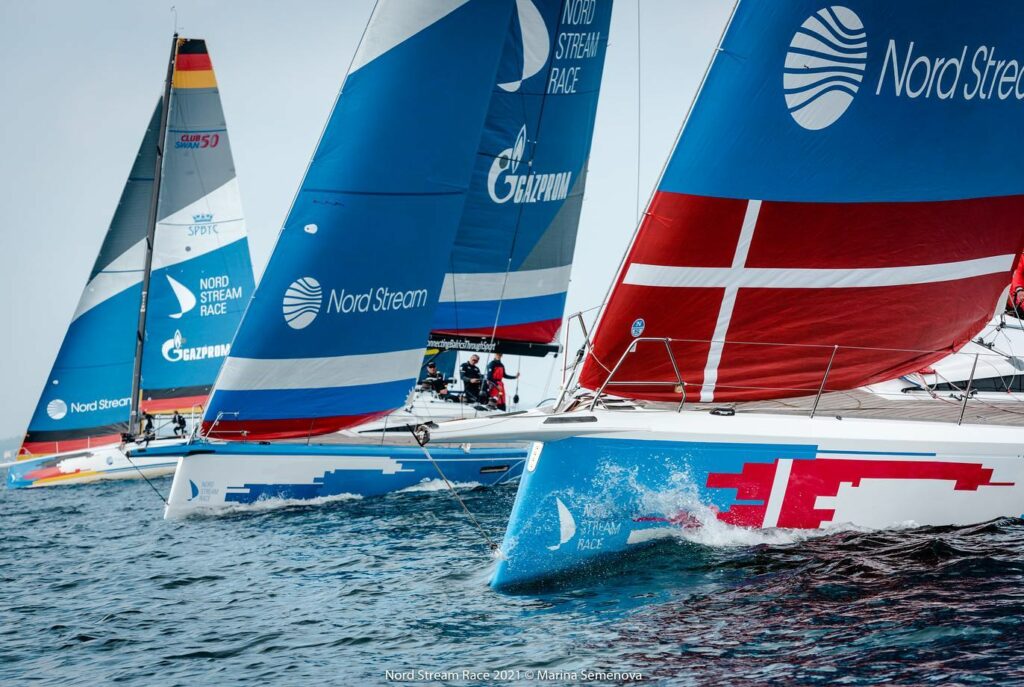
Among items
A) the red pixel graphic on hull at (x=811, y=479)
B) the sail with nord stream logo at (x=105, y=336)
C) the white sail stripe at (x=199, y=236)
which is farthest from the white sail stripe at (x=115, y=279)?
the red pixel graphic on hull at (x=811, y=479)

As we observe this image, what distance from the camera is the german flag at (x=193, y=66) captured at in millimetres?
22734

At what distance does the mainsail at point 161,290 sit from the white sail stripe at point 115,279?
0.08ft

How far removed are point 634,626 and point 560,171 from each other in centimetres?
1142

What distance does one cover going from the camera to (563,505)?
7.37 m

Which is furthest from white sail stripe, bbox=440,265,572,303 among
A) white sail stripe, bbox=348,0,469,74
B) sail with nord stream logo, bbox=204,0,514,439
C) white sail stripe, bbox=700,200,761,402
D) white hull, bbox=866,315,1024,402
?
white sail stripe, bbox=700,200,761,402

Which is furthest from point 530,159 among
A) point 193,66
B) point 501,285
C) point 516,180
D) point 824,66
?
point 193,66

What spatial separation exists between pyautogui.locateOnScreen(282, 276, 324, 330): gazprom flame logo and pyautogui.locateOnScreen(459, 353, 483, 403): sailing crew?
14.9 ft

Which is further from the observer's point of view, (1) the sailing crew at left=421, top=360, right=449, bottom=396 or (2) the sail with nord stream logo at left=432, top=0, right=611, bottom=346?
(1) the sailing crew at left=421, top=360, right=449, bottom=396

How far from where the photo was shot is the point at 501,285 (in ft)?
53.5

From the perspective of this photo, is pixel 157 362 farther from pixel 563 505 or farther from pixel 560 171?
pixel 563 505

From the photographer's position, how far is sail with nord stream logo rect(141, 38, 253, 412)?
2302cm

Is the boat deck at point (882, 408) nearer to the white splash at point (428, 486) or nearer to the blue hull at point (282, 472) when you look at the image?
the blue hull at point (282, 472)

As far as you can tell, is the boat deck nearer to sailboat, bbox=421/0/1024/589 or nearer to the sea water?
sailboat, bbox=421/0/1024/589

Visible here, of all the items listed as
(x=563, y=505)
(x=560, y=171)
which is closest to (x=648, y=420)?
(x=563, y=505)
